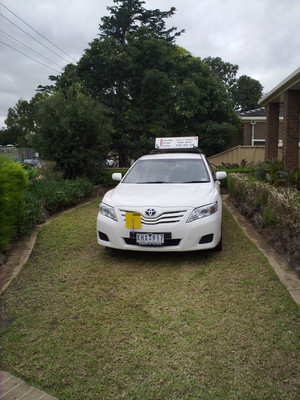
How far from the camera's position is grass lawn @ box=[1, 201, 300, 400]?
232cm

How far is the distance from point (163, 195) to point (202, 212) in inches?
24.7

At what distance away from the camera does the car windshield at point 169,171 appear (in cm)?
573

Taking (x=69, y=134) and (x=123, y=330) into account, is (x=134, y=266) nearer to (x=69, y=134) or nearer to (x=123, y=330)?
(x=123, y=330)

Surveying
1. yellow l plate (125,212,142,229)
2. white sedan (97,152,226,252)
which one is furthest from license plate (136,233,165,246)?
yellow l plate (125,212,142,229)

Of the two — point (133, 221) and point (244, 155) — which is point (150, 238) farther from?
point (244, 155)

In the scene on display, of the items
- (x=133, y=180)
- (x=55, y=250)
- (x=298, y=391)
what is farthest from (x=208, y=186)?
(x=298, y=391)

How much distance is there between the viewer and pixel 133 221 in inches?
176

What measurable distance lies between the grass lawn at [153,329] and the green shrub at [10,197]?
65 centimetres

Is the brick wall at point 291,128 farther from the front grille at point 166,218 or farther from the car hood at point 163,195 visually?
the front grille at point 166,218

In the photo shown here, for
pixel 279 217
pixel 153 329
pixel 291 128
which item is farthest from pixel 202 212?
pixel 291 128

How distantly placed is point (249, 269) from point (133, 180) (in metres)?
2.51

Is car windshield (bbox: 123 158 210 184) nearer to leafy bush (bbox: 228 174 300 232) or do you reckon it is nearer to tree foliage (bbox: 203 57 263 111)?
leafy bush (bbox: 228 174 300 232)

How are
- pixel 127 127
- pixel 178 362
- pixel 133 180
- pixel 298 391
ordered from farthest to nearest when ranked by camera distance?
pixel 127 127 → pixel 133 180 → pixel 178 362 → pixel 298 391

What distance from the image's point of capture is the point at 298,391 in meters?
2.21
